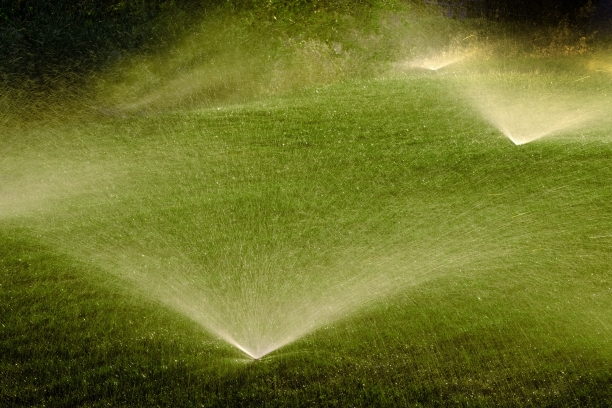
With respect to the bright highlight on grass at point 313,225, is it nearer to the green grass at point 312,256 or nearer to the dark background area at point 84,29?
the green grass at point 312,256

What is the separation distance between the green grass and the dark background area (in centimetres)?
106

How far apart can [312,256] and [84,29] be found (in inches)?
193

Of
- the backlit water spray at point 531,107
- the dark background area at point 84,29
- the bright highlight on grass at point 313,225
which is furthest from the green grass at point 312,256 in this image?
the dark background area at point 84,29

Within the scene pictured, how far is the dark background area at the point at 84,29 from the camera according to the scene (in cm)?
832

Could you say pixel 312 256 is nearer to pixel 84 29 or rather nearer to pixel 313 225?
pixel 313 225

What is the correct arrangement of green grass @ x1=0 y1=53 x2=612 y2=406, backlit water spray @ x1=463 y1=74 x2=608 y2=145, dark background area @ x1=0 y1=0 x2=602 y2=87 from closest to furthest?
1. green grass @ x1=0 y1=53 x2=612 y2=406
2. dark background area @ x1=0 y1=0 x2=602 y2=87
3. backlit water spray @ x1=463 y1=74 x2=608 y2=145

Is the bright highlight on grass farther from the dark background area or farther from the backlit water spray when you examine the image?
the dark background area

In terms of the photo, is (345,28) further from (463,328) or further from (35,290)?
(35,290)

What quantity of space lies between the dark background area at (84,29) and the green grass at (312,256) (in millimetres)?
1060

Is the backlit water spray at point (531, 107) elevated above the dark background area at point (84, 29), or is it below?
below

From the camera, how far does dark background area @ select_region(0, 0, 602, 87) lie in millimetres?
8320

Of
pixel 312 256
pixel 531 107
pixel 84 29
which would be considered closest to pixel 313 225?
pixel 312 256

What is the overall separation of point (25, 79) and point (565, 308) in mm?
7343

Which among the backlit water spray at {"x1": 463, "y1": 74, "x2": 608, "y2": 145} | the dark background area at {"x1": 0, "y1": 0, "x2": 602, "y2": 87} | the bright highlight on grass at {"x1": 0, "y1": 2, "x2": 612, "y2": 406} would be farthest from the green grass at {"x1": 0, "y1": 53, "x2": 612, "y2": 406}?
the dark background area at {"x1": 0, "y1": 0, "x2": 602, "y2": 87}
